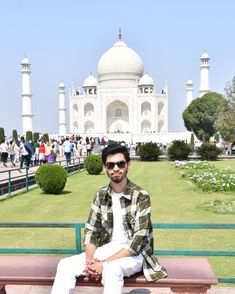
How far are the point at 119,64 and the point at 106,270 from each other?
2314 inches

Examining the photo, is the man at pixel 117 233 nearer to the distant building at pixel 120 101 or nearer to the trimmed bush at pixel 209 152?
the trimmed bush at pixel 209 152

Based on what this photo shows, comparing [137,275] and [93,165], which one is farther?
[93,165]

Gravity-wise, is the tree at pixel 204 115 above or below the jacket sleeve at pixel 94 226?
above

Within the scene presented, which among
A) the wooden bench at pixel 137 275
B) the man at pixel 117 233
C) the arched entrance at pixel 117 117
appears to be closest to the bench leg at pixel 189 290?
the wooden bench at pixel 137 275

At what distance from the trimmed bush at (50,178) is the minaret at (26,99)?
45548 millimetres

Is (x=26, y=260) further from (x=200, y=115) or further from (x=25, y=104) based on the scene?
(x=25, y=104)

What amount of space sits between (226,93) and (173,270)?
2490 cm

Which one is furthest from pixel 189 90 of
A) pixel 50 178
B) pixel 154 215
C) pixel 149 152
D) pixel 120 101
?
pixel 154 215

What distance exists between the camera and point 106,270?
3.16 metres

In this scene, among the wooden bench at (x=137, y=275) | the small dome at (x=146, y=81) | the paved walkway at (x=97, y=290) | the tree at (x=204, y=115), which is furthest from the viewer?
the small dome at (x=146, y=81)

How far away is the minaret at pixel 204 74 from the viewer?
5825 cm

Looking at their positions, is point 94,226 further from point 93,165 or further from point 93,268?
point 93,165

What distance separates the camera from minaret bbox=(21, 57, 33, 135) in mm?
55562

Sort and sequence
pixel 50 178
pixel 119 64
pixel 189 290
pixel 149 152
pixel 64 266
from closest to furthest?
pixel 64 266, pixel 189 290, pixel 50 178, pixel 149 152, pixel 119 64
